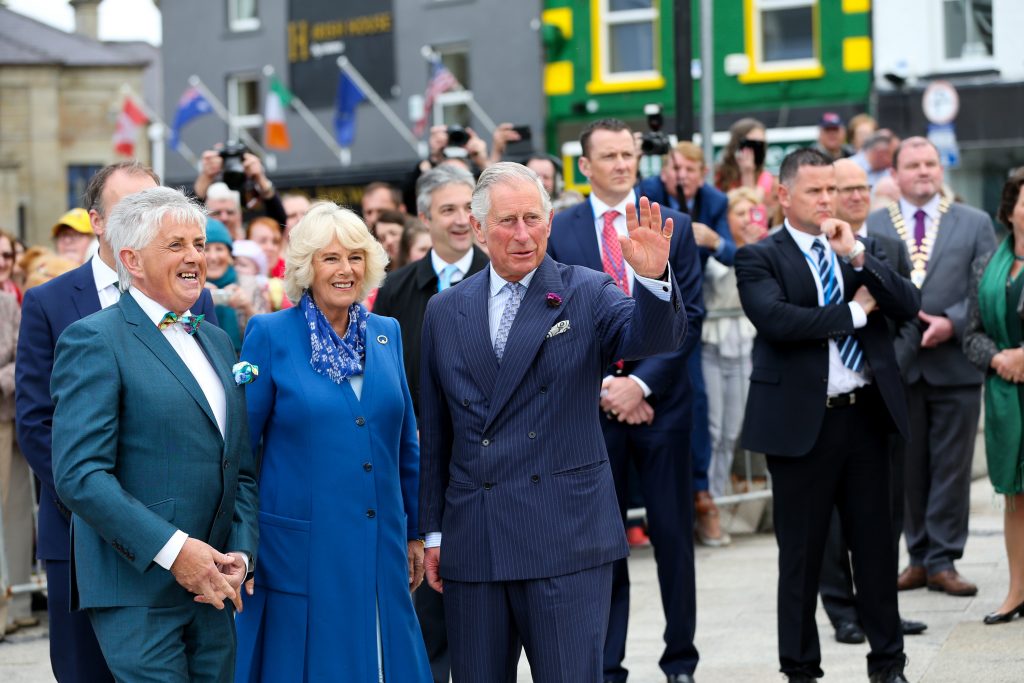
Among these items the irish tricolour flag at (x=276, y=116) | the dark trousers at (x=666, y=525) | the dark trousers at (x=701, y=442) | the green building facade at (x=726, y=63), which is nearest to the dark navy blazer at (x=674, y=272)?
the dark trousers at (x=666, y=525)

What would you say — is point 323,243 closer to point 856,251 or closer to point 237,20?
point 856,251

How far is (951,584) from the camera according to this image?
26.7 ft

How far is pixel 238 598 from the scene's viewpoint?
172 inches

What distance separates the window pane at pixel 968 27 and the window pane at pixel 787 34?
238cm

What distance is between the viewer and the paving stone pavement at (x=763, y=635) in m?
6.68

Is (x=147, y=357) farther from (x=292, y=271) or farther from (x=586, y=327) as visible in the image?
(x=586, y=327)

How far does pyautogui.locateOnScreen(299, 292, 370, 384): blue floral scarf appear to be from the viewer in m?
4.90

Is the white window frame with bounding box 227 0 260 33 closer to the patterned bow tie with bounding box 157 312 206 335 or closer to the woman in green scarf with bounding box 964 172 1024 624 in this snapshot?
the woman in green scarf with bounding box 964 172 1024 624

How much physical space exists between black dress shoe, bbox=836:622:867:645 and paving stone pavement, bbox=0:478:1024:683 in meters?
0.05

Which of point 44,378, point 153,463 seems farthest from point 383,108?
point 153,463

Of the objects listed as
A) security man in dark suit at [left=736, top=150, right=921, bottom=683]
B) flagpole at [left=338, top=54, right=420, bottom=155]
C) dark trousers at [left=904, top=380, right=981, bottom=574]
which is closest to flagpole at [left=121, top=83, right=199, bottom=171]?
flagpole at [left=338, top=54, right=420, bottom=155]

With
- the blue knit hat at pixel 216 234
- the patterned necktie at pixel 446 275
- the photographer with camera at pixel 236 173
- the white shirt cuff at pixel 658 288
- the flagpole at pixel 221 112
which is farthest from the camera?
the flagpole at pixel 221 112

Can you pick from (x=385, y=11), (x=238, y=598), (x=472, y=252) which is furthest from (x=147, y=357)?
(x=385, y=11)

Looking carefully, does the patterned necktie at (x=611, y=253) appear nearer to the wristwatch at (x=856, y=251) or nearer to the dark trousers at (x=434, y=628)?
the wristwatch at (x=856, y=251)
